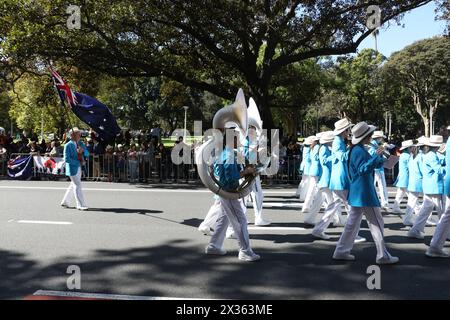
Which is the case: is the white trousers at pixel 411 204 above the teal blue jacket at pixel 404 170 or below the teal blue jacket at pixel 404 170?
below

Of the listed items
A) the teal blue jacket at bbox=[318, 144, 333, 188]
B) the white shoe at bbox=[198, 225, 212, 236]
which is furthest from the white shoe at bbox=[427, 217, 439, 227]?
the white shoe at bbox=[198, 225, 212, 236]

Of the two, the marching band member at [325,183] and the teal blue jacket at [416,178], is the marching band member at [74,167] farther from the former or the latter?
the teal blue jacket at [416,178]

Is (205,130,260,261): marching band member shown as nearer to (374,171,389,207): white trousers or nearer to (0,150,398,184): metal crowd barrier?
(374,171,389,207): white trousers

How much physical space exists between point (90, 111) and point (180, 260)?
8.27 m

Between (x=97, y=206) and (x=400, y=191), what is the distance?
7155 millimetres

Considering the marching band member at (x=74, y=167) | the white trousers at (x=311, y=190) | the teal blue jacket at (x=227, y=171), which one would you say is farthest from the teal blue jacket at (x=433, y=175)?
the marching band member at (x=74, y=167)

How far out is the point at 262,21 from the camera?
1731 cm

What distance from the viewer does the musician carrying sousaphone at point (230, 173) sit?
6586 mm

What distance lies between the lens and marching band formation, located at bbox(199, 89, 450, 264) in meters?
6.52

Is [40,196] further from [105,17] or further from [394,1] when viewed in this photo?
[394,1]

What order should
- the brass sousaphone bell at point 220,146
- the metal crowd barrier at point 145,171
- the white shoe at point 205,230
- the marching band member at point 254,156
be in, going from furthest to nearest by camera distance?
the metal crowd barrier at point 145,171 < the white shoe at point 205,230 < the marching band member at point 254,156 < the brass sousaphone bell at point 220,146

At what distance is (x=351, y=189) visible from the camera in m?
6.60

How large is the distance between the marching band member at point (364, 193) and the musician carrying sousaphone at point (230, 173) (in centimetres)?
140

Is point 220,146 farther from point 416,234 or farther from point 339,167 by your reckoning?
point 416,234
